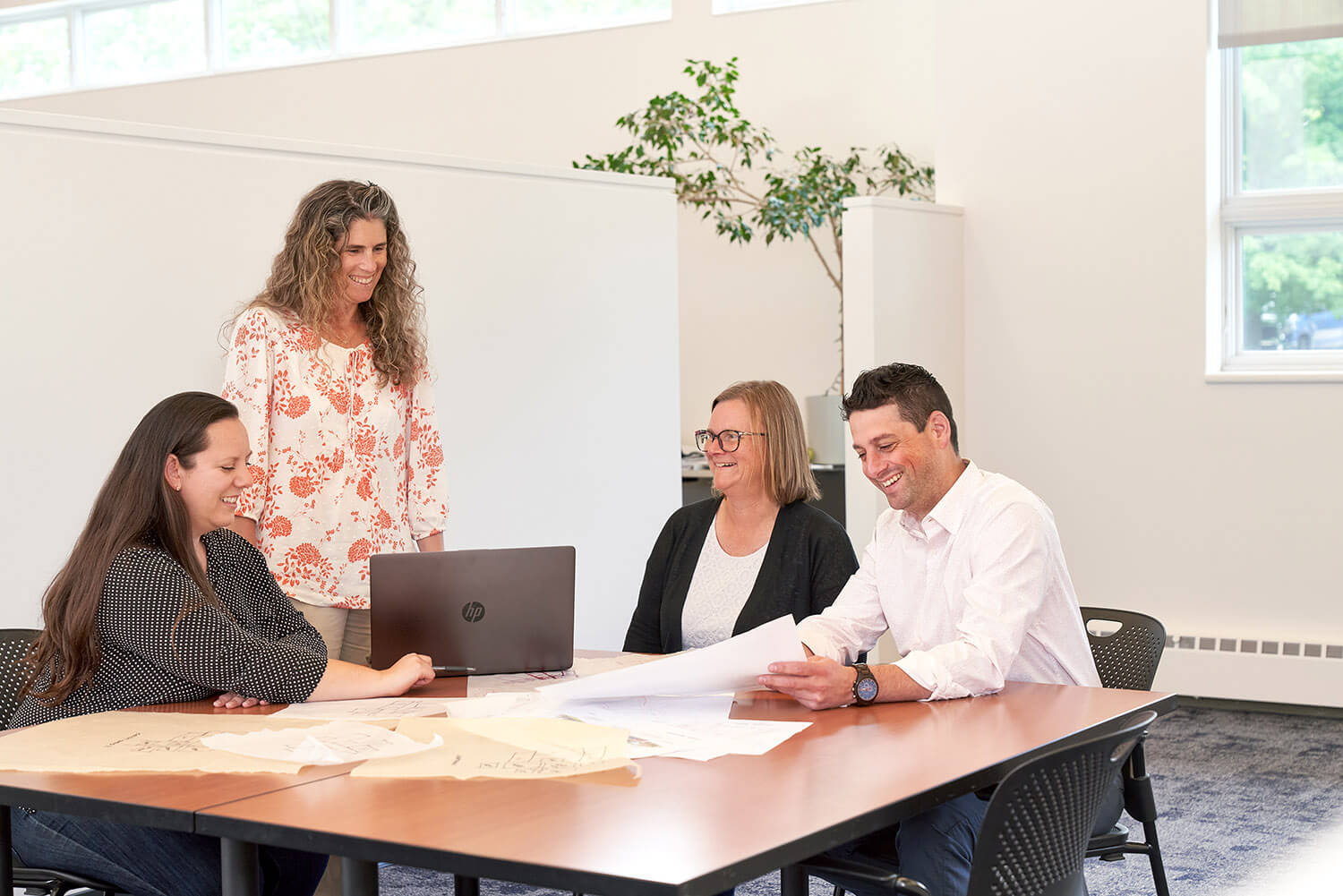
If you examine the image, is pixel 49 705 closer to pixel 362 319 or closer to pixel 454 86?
pixel 362 319

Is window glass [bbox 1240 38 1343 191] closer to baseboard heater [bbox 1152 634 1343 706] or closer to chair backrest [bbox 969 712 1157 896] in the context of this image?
baseboard heater [bbox 1152 634 1343 706]

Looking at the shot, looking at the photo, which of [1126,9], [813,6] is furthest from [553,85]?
[1126,9]

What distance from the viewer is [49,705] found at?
2.48 metres

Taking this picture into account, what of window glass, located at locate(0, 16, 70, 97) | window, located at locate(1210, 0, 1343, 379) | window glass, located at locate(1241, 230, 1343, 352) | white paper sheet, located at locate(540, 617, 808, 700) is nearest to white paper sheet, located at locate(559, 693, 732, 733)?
white paper sheet, located at locate(540, 617, 808, 700)

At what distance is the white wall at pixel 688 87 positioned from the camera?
746 cm

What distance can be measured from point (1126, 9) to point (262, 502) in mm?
4251

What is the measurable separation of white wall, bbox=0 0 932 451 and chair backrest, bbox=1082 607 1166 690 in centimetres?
452

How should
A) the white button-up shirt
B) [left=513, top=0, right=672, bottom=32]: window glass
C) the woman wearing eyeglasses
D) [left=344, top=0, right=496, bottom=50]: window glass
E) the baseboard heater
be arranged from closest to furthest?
the white button-up shirt, the woman wearing eyeglasses, the baseboard heater, [left=513, top=0, right=672, bottom=32]: window glass, [left=344, top=0, right=496, bottom=50]: window glass

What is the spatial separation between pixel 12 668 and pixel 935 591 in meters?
1.70

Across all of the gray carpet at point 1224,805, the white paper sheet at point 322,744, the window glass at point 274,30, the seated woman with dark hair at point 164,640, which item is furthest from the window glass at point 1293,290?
the window glass at point 274,30

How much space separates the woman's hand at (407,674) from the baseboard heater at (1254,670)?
3.65 m

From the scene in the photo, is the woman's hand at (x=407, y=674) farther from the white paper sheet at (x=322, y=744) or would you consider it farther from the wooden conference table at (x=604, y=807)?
the wooden conference table at (x=604, y=807)

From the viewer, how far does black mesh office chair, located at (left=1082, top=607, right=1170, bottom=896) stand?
8.96 ft

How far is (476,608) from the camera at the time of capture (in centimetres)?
270
